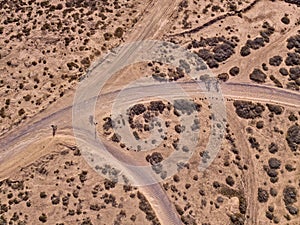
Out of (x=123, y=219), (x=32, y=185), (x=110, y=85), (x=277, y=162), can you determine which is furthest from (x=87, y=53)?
(x=277, y=162)

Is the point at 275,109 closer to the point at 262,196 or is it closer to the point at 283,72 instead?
the point at 283,72

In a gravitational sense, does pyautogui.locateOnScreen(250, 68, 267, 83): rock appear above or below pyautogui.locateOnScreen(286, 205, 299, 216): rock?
above

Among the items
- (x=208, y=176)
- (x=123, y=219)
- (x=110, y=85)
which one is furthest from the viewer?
(x=110, y=85)

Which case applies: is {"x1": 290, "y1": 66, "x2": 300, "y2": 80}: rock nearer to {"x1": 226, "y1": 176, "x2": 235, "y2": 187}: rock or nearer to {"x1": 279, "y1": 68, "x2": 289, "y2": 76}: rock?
{"x1": 279, "y1": 68, "x2": 289, "y2": 76}: rock

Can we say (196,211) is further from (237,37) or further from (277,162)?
(237,37)

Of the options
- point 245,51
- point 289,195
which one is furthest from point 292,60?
point 289,195

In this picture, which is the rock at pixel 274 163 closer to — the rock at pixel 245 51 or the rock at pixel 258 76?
the rock at pixel 258 76

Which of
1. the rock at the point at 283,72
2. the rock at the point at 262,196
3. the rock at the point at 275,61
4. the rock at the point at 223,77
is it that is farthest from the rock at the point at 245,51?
the rock at the point at 262,196

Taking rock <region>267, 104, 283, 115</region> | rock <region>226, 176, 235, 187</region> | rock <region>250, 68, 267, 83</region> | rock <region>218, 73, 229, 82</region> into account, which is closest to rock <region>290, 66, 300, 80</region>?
rock <region>250, 68, 267, 83</region>
